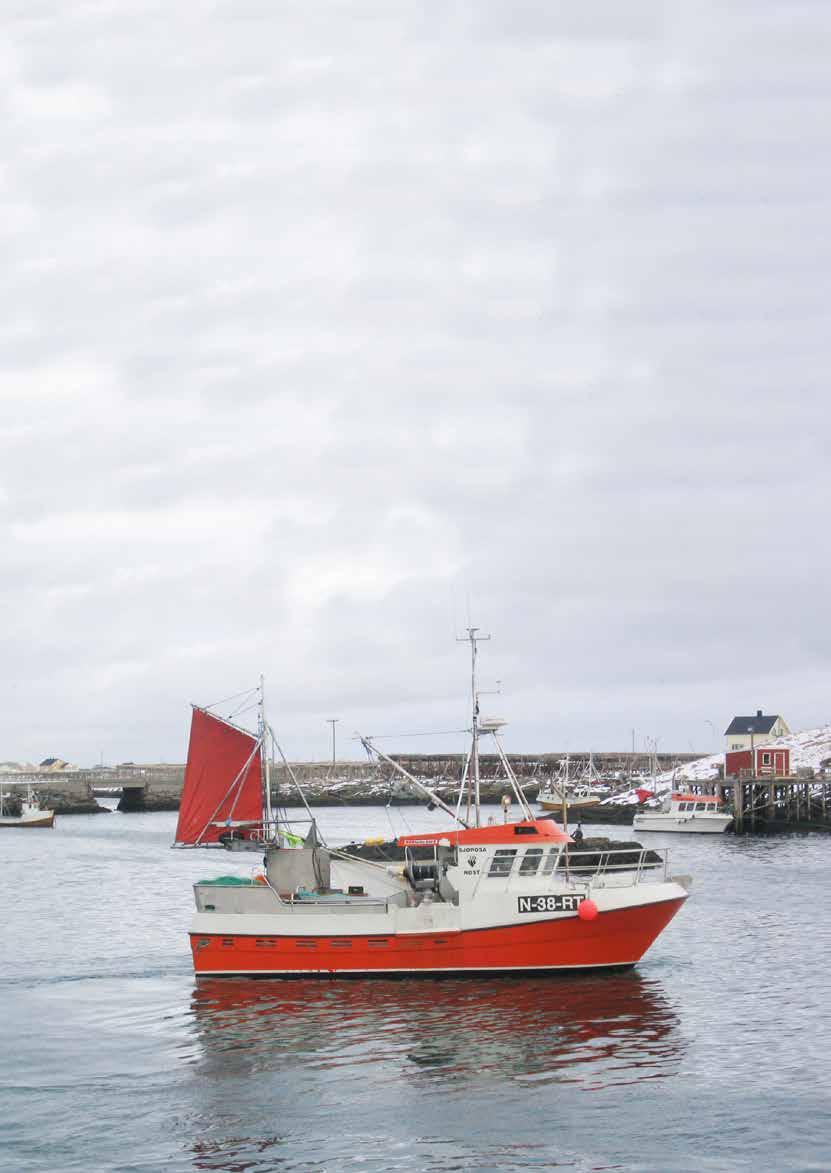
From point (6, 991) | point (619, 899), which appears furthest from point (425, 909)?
point (6, 991)

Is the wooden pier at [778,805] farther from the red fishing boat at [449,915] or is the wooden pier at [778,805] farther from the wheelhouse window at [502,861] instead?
the wheelhouse window at [502,861]

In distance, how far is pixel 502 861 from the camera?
40.1 metres

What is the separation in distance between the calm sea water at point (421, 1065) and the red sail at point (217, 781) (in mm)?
4990

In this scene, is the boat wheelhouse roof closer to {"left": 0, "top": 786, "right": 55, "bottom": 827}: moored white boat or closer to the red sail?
the red sail

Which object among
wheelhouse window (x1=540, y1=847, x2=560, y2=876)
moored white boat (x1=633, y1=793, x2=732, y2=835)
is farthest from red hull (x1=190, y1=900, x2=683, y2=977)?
moored white boat (x1=633, y1=793, x2=732, y2=835)

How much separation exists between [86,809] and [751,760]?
10263cm

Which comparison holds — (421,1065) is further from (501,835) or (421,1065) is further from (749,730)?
(749,730)

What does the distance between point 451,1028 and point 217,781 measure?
44.3 feet

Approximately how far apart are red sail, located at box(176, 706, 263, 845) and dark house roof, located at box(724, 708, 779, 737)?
418ft

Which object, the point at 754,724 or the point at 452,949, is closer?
the point at 452,949

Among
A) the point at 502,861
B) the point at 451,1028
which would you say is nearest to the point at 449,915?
the point at 502,861

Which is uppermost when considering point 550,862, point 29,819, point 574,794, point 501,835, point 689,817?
point 501,835

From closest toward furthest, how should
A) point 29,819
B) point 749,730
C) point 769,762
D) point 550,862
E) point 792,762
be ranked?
point 550,862, point 769,762, point 792,762, point 29,819, point 749,730

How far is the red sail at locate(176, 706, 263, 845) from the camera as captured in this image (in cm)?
4409
